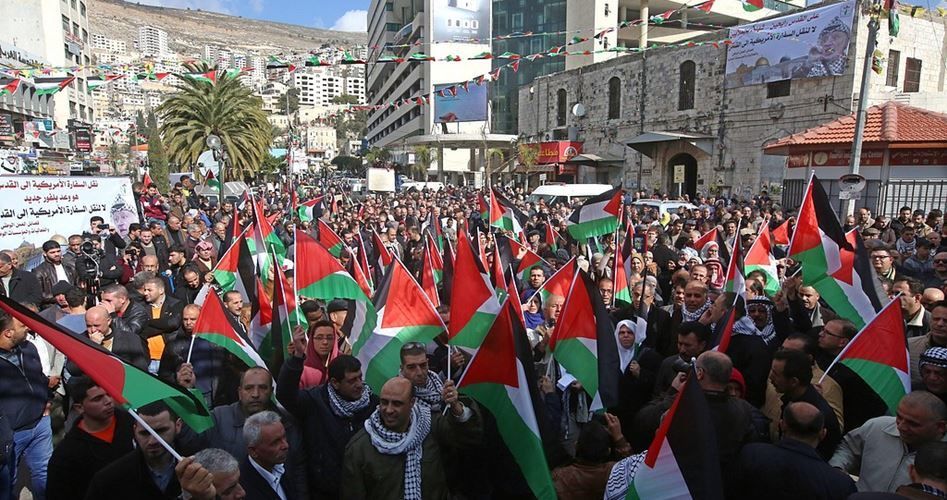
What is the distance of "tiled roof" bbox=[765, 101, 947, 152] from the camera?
16.1 meters

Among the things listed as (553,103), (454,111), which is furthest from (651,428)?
(454,111)

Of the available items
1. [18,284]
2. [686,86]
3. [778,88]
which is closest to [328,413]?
[18,284]

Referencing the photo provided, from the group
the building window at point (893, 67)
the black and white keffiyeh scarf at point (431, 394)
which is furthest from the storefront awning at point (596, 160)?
the black and white keffiyeh scarf at point (431, 394)

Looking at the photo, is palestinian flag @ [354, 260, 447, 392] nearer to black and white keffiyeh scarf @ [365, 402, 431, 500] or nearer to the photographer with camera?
black and white keffiyeh scarf @ [365, 402, 431, 500]

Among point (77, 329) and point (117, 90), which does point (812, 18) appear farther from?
point (117, 90)

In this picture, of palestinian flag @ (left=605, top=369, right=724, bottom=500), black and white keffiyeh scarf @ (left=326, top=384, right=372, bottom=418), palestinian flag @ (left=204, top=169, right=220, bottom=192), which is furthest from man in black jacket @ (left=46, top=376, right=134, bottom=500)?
palestinian flag @ (left=204, top=169, right=220, bottom=192)

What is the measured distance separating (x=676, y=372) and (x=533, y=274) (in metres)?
3.39

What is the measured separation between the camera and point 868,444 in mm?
3363

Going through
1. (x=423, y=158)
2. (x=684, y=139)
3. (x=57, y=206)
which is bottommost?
(x=57, y=206)

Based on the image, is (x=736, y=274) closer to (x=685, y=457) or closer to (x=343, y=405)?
(x=685, y=457)

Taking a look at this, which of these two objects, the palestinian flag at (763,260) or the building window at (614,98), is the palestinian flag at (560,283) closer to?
the palestinian flag at (763,260)

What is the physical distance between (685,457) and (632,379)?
212cm

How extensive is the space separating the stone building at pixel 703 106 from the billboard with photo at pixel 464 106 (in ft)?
31.0

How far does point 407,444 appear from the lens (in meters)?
3.25
